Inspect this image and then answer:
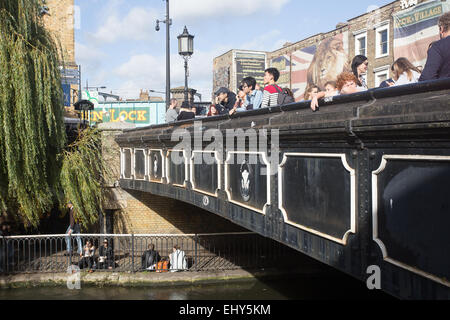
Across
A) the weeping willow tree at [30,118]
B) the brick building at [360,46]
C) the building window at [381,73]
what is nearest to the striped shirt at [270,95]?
the weeping willow tree at [30,118]

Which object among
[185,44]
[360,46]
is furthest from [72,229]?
[360,46]

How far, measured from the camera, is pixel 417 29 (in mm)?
17578

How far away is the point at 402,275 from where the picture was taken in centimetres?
351

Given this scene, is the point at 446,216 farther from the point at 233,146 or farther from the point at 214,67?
the point at 214,67

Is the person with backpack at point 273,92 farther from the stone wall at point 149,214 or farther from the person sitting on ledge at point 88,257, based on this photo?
the stone wall at point 149,214

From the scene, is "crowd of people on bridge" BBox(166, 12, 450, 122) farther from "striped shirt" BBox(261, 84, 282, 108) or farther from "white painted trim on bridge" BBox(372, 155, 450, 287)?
"white painted trim on bridge" BBox(372, 155, 450, 287)

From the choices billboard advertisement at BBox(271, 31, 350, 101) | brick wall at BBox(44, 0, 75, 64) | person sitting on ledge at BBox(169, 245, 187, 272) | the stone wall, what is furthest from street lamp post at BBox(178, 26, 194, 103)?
brick wall at BBox(44, 0, 75, 64)

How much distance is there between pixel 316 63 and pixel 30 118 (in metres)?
19.5

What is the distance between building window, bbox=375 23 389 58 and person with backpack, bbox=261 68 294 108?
1637cm

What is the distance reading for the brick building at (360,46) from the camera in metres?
17.1

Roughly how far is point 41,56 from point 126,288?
773cm

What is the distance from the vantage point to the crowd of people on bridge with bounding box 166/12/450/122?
154 inches

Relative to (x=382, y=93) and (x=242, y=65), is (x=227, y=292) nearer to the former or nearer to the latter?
(x=382, y=93)
